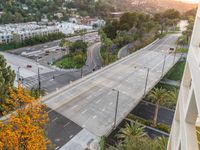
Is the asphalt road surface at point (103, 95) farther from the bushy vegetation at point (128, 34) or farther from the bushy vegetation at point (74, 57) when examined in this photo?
the bushy vegetation at point (128, 34)

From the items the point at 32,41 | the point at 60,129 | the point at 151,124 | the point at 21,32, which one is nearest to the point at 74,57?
the point at 32,41

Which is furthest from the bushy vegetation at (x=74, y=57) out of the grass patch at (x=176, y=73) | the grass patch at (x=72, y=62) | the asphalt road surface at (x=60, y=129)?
the asphalt road surface at (x=60, y=129)

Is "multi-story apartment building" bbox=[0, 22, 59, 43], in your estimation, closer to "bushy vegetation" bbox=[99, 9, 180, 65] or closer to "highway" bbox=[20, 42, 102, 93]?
"bushy vegetation" bbox=[99, 9, 180, 65]

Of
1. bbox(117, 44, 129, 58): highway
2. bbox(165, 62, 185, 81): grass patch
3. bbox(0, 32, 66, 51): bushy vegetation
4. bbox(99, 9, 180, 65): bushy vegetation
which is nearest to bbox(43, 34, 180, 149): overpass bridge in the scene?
bbox(165, 62, 185, 81): grass patch

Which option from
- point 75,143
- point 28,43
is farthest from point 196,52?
point 28,43

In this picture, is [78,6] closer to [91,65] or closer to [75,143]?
[91,65]

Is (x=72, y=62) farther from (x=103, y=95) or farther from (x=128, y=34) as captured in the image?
(x=103, y=95)
